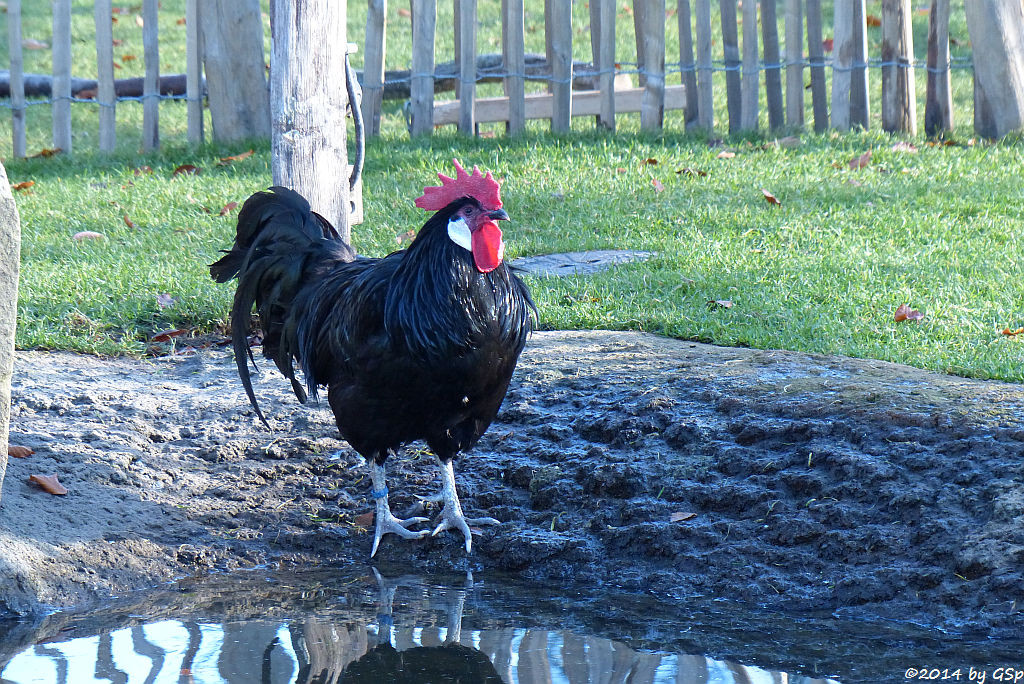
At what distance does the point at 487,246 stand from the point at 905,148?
6466 mm

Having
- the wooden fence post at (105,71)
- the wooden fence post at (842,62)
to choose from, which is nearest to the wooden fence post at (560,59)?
the wooden fence post at (842,62)

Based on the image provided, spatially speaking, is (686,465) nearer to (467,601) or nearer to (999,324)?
(467,601)

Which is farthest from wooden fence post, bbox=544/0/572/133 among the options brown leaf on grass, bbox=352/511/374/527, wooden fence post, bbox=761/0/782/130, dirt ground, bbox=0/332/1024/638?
brown leaf on grass, bbox=352/511/374/527

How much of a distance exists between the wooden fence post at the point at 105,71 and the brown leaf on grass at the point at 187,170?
2.85 ft

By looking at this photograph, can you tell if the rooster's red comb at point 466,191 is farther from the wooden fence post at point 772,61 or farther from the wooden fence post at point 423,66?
the wooden fence post at point 772,61

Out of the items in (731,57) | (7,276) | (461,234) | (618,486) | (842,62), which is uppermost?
(731,57)

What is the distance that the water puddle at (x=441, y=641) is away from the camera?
348cm

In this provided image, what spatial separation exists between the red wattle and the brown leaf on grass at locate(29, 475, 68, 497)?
206cm

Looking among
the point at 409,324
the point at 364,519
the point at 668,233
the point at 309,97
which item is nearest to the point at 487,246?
the point at 409,324

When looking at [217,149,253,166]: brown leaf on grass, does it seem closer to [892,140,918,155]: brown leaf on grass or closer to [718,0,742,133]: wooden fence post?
[718,0,742,133]: wooden fence post

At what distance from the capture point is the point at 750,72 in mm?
9500

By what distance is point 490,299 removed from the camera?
399cm

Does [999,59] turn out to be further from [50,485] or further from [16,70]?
[16,70]

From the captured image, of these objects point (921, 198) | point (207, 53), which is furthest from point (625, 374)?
point (207, 53)
